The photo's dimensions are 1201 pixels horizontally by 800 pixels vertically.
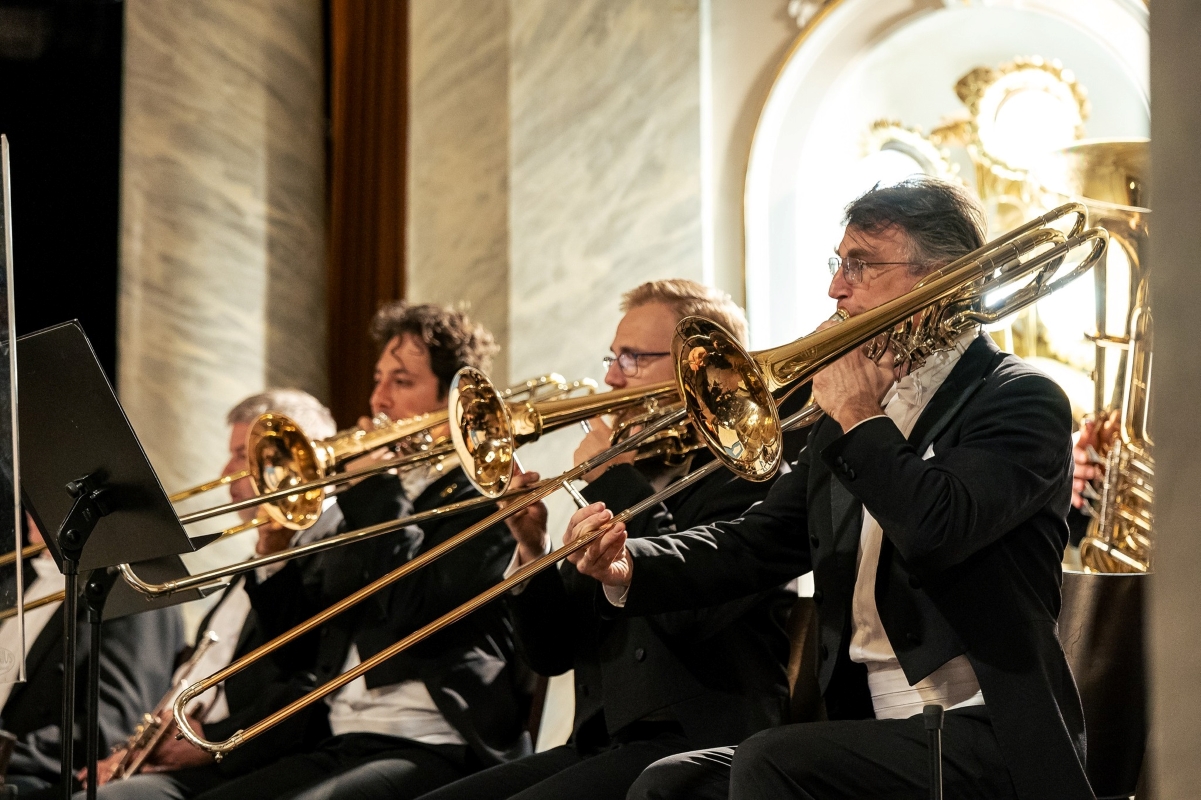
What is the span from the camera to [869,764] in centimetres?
220

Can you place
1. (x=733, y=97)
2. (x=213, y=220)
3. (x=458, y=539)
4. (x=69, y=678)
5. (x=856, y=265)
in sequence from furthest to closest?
(x=213, y=220) → (x=733, y=97) → (x=458, y=539) → (x=856, y=265) → (x=69, y=678)

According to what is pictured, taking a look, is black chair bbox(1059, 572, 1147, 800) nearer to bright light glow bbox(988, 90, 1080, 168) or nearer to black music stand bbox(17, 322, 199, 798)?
black music stand bbox(17, 322, 199, 798)

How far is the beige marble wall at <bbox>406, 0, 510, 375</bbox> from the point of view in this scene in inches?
219

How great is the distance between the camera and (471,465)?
325cm

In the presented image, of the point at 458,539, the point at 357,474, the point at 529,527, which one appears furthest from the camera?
the point at 357,474

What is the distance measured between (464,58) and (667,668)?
146 inches

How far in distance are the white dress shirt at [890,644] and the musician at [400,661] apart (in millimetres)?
1226

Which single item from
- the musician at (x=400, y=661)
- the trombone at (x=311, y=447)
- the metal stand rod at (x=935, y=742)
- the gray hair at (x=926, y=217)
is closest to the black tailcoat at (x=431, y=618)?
the musician at (x=400, y=661)

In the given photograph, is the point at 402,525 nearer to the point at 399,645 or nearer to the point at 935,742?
the point at 399,645

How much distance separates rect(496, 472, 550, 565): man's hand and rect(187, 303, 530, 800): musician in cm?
29

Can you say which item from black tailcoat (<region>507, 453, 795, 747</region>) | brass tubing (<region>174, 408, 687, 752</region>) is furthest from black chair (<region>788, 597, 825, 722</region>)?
brass tubing (<region>174, 408, 687, 752</region>)

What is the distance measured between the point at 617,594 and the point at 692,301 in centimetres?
94

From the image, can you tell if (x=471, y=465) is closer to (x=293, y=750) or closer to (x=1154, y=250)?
(x=293, y=750)

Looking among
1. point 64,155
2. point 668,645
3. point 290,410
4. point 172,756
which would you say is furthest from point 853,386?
point 64,155
